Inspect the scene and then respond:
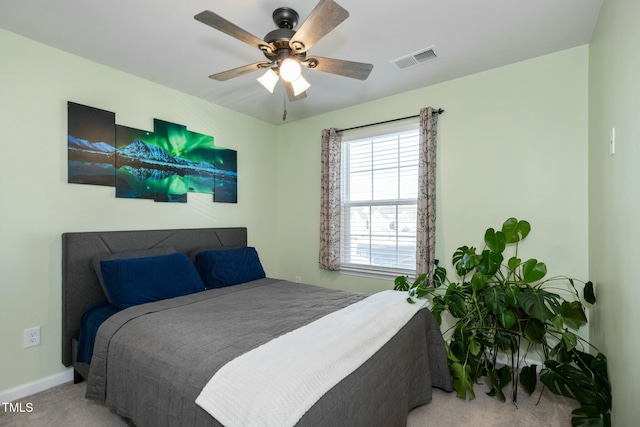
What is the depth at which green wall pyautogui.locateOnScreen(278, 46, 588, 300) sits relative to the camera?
7.73 ft

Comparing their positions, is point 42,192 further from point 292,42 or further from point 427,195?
point 427,195

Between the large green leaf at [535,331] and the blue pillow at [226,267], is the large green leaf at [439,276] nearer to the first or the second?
the large green leaf at [535,331]

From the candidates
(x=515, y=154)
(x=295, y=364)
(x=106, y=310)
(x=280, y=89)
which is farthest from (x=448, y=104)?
(x=106, y=310)

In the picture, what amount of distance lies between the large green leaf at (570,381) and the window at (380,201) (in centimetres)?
138

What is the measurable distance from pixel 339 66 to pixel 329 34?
0.35 metres

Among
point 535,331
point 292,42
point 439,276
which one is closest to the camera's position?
point 292,42

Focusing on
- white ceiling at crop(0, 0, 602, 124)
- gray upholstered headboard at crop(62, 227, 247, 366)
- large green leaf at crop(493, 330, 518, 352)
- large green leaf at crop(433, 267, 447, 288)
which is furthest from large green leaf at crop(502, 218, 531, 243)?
gray upholstered headboard at crop(62, 227, 247, 366)

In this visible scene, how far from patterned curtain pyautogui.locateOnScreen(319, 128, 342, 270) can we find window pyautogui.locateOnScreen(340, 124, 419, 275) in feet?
0.40

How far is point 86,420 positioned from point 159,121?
7.87 feet

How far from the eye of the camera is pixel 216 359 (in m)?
1.33

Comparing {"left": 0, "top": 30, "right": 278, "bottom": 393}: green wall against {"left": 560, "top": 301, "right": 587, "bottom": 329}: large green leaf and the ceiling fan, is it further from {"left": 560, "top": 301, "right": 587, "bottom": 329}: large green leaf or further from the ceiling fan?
{"left": 560, "top": 301, "right": 587, "bottom": 329}: large green leaf

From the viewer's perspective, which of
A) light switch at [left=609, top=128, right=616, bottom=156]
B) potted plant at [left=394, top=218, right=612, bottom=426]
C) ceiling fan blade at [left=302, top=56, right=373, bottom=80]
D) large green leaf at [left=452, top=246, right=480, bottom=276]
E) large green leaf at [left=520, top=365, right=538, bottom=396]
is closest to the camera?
light switch at [left=609, top=128, right=616, bottom=156]

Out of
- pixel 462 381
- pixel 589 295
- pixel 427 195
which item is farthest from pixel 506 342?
pixel 427 195

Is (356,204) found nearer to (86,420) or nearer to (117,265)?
(117,265)
